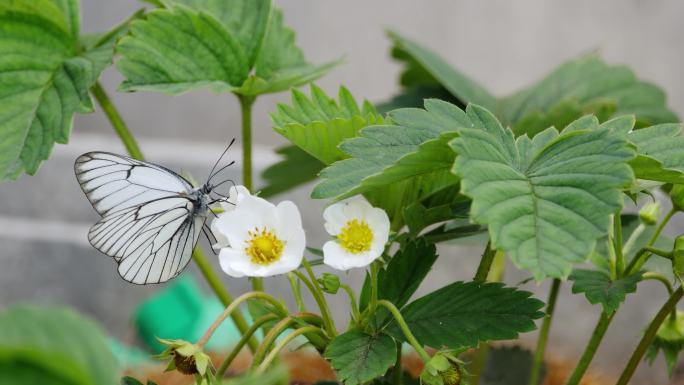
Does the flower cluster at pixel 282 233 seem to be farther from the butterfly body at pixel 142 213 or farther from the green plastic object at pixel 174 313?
the green plastic object at pixel 174 313

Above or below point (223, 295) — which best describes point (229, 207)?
above

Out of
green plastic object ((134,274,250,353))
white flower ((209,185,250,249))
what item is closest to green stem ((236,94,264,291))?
white flower ((209,185,250,249))

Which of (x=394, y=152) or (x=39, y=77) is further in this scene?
(x=39, y=77)

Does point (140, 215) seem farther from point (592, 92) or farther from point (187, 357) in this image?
point (592, 92)

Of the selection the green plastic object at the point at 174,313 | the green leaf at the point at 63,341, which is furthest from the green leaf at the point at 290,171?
the green plastic object at the point at 174,313

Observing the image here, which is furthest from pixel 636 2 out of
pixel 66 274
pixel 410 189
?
pixel 410 189

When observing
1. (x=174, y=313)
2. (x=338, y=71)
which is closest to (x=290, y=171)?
(x=174, y=313)
